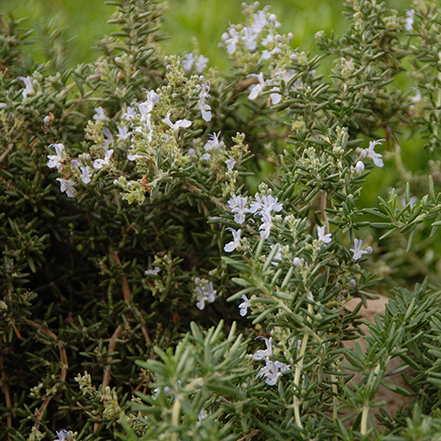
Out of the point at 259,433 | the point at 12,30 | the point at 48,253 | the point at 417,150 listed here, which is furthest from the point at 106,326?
the point at 417,150

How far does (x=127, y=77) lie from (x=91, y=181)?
0.33m

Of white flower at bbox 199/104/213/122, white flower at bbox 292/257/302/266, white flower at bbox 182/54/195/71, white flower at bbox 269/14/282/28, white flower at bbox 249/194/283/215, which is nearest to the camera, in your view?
white flower at bbox 292/257/302/266

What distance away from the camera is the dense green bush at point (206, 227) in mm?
936

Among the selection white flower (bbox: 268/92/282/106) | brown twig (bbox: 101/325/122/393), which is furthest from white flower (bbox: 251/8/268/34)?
brown twig (bbox: 101/325/122/393)

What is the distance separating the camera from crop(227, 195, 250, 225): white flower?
107 centimetres

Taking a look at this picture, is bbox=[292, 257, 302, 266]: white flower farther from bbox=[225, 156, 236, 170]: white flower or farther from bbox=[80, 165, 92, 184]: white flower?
bbox=[80, 165, 92, 184]: white flower

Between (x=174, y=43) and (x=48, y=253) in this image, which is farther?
(x=174, y=43)

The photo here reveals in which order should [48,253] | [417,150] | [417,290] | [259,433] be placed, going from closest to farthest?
[259,433]
[417,290]
[48,253]
[417,150]

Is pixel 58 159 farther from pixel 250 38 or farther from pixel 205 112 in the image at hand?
pixel 250 38

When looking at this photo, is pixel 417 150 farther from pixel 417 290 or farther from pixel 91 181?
pixel 91 181

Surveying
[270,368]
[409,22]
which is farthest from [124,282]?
[409,22]

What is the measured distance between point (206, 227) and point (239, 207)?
262 millimetres

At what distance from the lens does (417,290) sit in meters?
1.09

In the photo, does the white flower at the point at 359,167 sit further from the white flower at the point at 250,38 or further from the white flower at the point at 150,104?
the white flower at the point at 250,38
